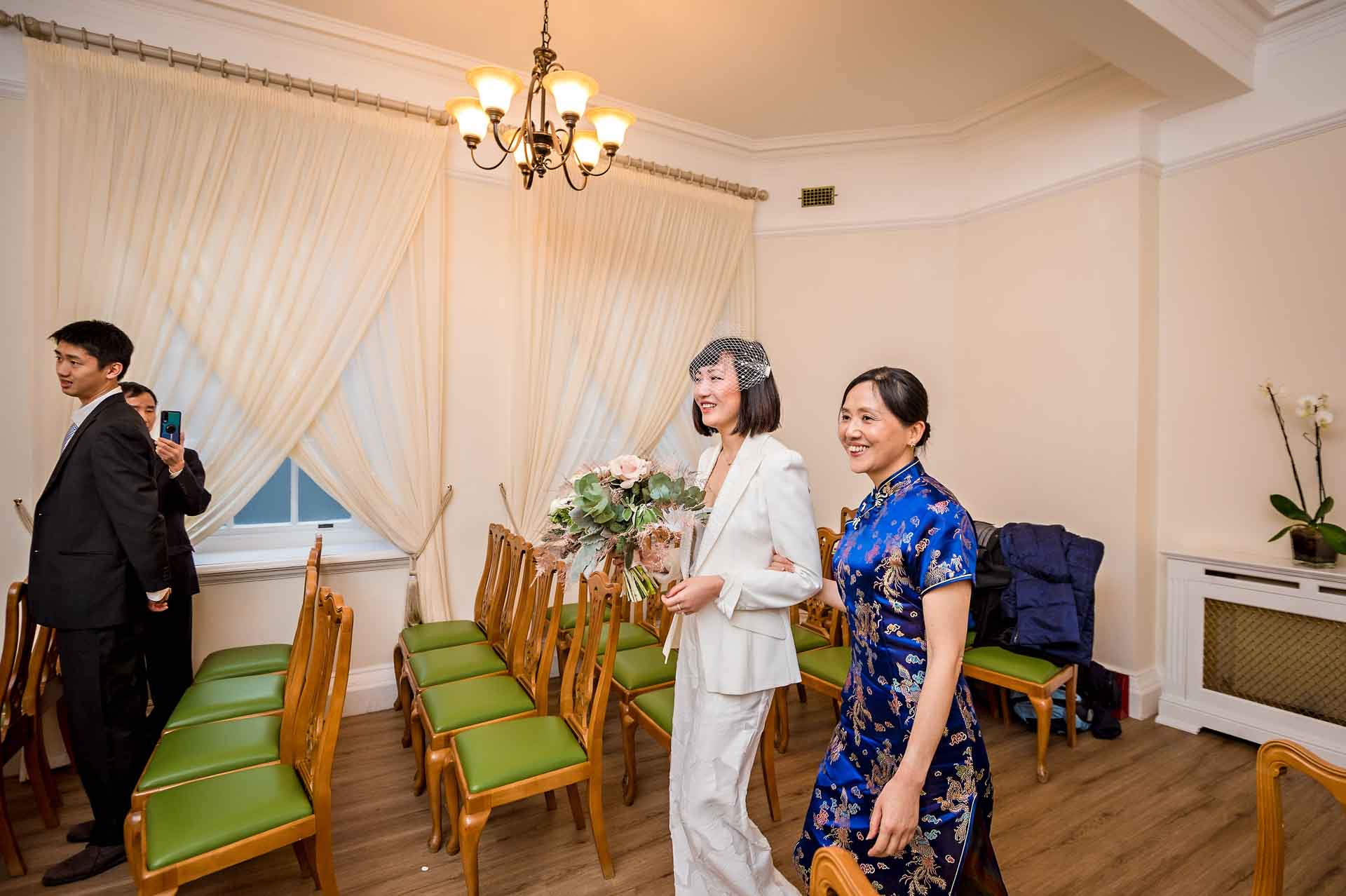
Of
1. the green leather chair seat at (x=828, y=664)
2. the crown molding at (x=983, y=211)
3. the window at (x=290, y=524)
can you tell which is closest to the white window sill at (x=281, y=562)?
the window at (x=290, y=524)

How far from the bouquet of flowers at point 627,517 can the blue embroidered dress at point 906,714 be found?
0.45 meters

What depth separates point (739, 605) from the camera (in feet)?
5.76

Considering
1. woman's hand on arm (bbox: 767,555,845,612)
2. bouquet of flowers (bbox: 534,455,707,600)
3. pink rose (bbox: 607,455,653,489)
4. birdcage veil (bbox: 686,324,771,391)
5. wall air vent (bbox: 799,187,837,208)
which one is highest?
wall air vent (bbox: 799,187,837,208)

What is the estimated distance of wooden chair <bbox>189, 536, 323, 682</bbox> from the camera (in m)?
2.84

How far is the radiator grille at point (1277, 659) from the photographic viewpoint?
297 centimetres

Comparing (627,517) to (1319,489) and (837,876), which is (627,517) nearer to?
(837,876)

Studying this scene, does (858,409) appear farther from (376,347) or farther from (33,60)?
(33,60)

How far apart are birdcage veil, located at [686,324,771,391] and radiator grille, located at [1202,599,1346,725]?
3.21 m

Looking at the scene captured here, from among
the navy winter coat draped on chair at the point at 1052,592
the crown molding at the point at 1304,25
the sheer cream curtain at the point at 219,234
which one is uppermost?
the crown molding at the point at 1304,25

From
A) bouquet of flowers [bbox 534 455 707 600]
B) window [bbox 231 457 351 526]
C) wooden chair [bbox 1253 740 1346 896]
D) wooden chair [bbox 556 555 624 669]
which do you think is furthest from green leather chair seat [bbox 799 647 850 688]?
window [bbox 231 457 351 526]

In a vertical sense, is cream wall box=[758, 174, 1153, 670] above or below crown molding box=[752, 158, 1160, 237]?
below

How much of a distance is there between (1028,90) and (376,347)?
14.3 ft

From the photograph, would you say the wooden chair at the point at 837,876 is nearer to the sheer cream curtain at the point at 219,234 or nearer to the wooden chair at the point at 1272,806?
the wooden chair at the point at 1272,806

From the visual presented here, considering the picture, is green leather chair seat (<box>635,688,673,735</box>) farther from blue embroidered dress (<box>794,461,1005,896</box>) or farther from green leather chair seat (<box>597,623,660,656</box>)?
blue embroidered dress (<box>794,461,1005,896</box>)
